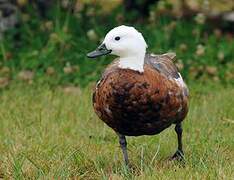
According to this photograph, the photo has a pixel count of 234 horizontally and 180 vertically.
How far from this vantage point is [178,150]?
5074mm

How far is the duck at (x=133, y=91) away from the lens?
14.6 ft

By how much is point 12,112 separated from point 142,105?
225cm

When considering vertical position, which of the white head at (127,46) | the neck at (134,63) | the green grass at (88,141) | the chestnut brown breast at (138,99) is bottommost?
the green grass at (88,141)

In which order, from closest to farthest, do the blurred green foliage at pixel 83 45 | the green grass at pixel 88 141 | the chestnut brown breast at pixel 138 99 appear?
the chestnut brown breast at pixel 138 99 → the green grass at pixel 88 141 → the blurred green foliage at pixel 83 45

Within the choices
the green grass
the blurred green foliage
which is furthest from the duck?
the blurred green foliage

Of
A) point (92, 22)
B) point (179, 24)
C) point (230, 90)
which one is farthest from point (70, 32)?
point (230, 90)

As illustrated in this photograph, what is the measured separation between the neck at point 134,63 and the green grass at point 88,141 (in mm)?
615

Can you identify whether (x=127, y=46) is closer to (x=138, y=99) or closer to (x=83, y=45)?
(x=138, y=99)

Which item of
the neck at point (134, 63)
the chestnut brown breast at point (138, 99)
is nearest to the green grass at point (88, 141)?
the chestnut brown breast at point (138, 99)

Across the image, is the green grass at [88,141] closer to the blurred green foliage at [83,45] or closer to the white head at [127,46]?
the blurred green foliage at [83,45]

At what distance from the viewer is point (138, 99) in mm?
4445

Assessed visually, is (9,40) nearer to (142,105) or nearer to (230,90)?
(230,90)

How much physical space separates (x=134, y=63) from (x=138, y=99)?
0.22 meters

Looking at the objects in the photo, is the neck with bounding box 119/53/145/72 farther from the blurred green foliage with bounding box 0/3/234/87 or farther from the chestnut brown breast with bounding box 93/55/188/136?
the blurred green foliage with bounding box 0/3/234/87
